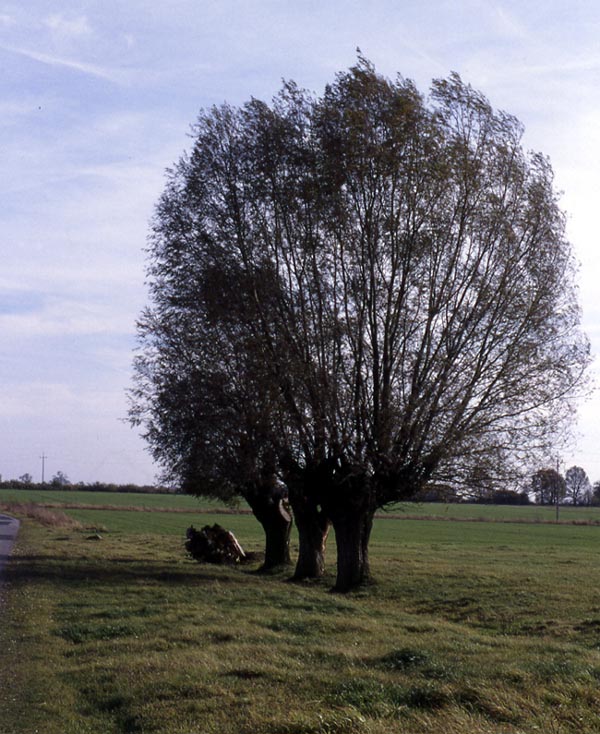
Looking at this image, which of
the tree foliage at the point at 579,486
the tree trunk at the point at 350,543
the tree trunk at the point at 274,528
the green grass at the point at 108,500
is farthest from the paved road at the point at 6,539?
the tree foliage at the point at 579,486

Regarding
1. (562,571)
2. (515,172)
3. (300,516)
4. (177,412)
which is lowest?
(562,571)

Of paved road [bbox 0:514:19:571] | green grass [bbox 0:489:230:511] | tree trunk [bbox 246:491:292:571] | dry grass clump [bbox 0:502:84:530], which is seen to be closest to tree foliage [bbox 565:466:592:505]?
green grass [bbox 0:489:230:511]

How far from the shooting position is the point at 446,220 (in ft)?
68.6

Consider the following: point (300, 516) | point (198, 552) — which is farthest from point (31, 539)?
point (300, 516)

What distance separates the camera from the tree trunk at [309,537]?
25.7 meters

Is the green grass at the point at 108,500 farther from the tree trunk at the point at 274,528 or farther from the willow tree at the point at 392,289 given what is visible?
the willow tree at the point at 392,289

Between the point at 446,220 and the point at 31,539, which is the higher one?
the point at 446,220

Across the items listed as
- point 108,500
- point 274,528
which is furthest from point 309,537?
point 108,500

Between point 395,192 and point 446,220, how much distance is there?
1.44 metres

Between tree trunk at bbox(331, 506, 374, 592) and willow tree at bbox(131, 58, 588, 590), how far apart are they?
168 cm

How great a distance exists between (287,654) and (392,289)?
11.3 metres

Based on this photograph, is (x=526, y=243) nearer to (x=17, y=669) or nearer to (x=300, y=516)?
(x=300, y=516)

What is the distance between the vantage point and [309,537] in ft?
85.1

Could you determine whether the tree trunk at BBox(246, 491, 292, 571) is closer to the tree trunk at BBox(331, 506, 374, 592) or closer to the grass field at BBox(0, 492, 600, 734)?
the grass field at BBox(0, 492, 600, 734)
